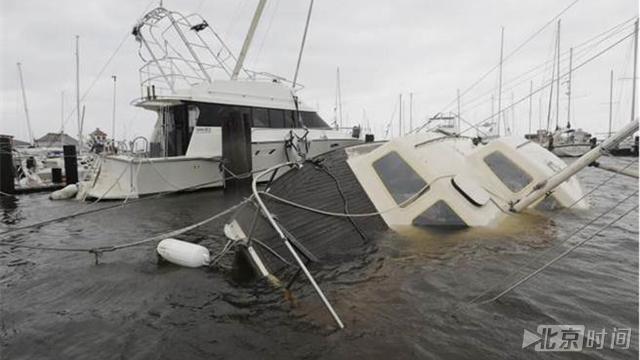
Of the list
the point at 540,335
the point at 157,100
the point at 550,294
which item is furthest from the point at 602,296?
the point at 157,100

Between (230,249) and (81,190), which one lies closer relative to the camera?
(230,249)

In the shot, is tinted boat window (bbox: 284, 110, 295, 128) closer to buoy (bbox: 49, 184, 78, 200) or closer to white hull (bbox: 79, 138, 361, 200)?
white hull (bbox: 79, 138, 361, 200)

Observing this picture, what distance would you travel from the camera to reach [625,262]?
232 inches

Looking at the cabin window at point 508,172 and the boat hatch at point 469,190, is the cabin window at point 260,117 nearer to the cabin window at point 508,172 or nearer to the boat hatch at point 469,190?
the cabin window at point 508,172

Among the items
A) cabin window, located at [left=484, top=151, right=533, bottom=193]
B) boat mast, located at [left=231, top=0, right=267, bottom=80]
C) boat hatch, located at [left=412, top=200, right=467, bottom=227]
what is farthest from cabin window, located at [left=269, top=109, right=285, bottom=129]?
boat hatch, located at [left=412, top=200, right=467, bottom=227]

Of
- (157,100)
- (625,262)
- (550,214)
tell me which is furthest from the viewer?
(157,100)

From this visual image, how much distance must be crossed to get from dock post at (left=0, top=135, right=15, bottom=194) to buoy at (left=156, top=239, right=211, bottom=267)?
42.6ft

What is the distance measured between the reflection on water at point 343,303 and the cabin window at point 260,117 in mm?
9703

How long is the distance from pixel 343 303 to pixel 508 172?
6406 mm

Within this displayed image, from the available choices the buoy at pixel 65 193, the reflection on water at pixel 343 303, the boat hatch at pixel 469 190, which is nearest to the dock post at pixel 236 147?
the buoy at pixel 65 193

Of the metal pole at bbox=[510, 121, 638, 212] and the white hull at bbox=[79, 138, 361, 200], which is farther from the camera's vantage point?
the white hull at bbox=[79, 138, 361, 200]

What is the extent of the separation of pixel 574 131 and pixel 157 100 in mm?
42911

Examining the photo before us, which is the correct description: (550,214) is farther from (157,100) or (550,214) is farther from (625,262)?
(157,100)

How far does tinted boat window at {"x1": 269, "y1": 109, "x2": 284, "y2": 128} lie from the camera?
55.3 feet
